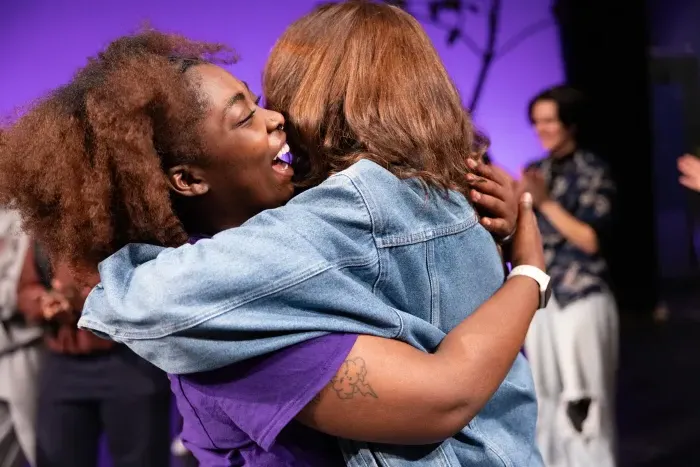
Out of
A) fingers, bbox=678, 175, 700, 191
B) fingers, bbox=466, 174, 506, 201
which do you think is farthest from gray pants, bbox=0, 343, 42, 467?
fingers, bbox=678, 175, 700, 191

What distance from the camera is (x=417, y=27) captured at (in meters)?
1.19

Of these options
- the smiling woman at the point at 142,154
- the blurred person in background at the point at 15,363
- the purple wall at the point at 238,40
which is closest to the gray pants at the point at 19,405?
the blurred person in background at the point at 15,363

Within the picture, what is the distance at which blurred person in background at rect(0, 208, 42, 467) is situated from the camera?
256cm

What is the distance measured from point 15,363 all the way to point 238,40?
4.67ft

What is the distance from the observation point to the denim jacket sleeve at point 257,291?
0.90 m

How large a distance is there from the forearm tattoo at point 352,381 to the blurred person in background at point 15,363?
77.3 inches

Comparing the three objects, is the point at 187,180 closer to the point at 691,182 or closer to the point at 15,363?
the point at 15,363

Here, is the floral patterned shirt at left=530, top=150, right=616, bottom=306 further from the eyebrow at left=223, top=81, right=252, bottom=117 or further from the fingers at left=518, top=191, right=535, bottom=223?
the eyebrow at left=223, top=81, right=252, bottom=117

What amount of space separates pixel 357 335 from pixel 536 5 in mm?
2647

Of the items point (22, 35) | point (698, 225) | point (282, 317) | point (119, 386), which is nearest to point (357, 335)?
point (282, 317)

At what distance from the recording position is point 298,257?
914 mm

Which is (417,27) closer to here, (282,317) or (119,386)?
(282,317)

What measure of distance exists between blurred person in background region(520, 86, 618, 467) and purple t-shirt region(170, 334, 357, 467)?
2.33 meters

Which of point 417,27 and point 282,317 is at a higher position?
point 417,27
